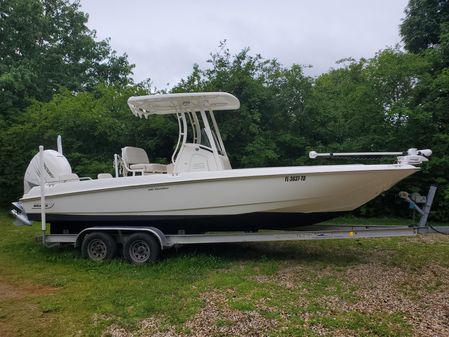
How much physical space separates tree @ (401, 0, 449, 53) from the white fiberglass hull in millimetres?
10650

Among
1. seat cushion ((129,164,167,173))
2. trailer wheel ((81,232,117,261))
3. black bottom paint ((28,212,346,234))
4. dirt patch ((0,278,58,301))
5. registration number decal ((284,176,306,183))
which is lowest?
dirt patch ((0,278,58,301))

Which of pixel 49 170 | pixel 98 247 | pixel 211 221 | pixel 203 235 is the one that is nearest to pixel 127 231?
pixel 98 247

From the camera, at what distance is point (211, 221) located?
5898 millimetres

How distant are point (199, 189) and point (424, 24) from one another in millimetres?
12152

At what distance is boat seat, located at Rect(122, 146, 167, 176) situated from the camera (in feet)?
21.1

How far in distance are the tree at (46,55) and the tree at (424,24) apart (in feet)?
45.6

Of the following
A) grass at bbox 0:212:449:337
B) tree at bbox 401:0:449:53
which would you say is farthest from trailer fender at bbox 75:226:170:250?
tree at bbox 401:0:449:53

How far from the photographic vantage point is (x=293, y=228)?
620 cm

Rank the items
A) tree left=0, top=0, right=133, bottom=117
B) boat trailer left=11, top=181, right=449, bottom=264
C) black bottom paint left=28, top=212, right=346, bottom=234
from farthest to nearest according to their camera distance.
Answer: tree left=0, top=0, right=133, bottom=117 → black bottom paint left=28, top=212, right=346, bottom=234 → boat trailer left=11, top=181, right=449, bottom=264

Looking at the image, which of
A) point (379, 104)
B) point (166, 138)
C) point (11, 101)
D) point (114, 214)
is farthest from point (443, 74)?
point (11, 101)

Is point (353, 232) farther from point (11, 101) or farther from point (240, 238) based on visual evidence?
point (11, 101)

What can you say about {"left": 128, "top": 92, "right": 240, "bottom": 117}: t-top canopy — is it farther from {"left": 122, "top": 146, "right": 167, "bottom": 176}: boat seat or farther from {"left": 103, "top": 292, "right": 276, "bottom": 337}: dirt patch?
{"left": 103, "top": 292, "right": 276, "bottom": 337}: dirt patch

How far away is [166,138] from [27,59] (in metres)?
11.7

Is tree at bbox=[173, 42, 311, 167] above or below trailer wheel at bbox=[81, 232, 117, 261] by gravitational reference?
above
